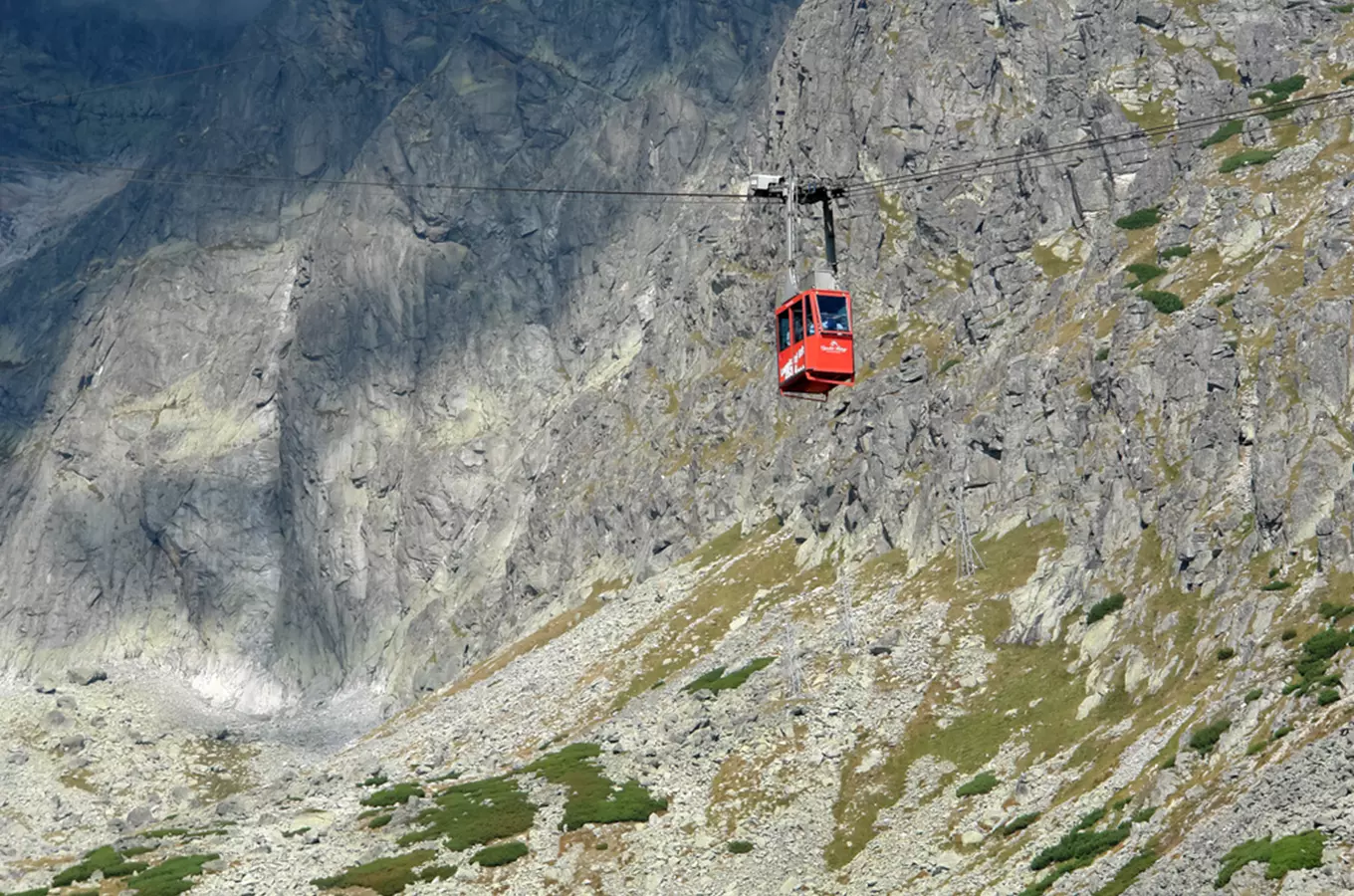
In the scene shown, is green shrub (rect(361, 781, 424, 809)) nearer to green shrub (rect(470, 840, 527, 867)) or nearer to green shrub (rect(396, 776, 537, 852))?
green shrub (rect(396, 776, 537, 852))

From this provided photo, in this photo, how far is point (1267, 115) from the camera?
138500 millimetres

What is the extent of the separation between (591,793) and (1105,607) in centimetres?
3092

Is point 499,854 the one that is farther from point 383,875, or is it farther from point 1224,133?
point 1224,133

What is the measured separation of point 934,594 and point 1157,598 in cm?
2064

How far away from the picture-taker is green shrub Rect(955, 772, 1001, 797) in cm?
8338

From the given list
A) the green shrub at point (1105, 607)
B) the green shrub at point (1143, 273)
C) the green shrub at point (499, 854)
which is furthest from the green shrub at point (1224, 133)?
the green shrub at point (499, 854)

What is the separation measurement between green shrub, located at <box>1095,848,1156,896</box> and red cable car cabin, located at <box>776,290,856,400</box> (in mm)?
19754

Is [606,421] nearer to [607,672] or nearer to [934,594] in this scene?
[607,672]

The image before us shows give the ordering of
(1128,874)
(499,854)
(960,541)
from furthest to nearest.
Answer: (960,541) < (499,854) < (1128,874)

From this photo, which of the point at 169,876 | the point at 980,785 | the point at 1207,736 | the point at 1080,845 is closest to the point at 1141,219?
the point at 980,785

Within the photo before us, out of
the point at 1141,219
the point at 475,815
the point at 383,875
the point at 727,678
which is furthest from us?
the point at 1141,219

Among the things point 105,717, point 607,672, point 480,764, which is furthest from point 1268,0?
point 105,717

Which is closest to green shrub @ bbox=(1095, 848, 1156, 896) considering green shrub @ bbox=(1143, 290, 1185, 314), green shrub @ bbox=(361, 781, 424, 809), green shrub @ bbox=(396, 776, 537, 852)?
green shrub @ bbox=(396, 776, 537, 852)

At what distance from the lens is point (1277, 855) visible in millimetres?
51000
